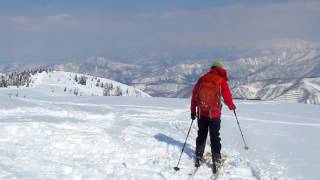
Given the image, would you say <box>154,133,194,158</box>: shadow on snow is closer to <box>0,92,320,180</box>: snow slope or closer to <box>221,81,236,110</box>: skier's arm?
<box>0,92,320,180</box>: snow slope

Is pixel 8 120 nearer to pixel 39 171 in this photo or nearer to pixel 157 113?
pixel 39 171

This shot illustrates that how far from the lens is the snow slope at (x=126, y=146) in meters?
13.2

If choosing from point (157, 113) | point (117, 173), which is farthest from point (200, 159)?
point (157, 113)

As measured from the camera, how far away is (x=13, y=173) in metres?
12.1

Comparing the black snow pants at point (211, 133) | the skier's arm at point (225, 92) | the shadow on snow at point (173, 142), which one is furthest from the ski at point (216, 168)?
the skier's arm at point (225, 92)

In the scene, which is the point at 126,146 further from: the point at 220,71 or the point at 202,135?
the point at 220,71

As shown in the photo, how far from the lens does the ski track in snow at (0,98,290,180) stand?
42.8 ft

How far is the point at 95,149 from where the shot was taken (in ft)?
50.1

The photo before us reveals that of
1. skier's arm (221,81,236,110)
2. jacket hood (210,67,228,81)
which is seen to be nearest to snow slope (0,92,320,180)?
skier's arm (221,81,236,110)

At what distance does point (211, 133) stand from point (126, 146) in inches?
118

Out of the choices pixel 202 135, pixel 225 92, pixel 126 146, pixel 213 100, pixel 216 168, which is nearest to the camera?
pixel 216 168

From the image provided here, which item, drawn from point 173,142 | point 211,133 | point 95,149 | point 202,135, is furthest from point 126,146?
point 211,133

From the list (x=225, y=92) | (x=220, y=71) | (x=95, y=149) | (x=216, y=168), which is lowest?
(x=216, y=168)

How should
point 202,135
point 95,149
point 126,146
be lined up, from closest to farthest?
point 202,135
point 95,149
point 126,146
